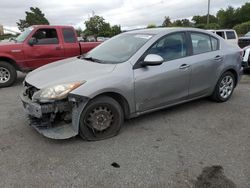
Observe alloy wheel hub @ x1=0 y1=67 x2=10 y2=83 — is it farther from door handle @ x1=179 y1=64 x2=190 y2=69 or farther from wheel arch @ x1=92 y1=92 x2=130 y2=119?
door handle @ x1=179 y1=64 x2=190 y2=69

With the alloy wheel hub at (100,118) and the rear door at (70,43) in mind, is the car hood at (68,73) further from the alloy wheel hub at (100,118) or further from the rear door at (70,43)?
the rear door at (70,43)

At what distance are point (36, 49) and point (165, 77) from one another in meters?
4.98

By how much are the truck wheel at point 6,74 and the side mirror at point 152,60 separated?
508cm

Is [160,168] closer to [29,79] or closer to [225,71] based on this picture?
[29,79]

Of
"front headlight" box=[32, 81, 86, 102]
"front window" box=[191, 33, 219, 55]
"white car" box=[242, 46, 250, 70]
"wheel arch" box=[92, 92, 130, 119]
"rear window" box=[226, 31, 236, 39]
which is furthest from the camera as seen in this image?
"rear window" box=[226, 31, 236, 39]

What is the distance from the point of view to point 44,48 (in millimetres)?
7934

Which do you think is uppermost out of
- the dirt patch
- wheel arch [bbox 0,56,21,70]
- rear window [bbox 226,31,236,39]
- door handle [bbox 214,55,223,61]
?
rear window [bbox 226,31,236,39]

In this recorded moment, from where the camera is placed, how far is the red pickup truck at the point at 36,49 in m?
7.53

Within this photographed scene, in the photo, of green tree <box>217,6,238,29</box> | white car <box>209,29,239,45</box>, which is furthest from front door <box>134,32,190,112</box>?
green tree <box>217,6,238,29</box>

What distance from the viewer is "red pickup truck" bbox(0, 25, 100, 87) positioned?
7.53 m


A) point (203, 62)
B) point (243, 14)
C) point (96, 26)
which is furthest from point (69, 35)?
point (243, 14)

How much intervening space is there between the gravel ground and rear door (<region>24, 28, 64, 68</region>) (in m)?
3.36

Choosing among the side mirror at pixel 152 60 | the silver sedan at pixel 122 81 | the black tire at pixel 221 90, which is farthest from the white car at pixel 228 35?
the side mirror at pixel 152 60

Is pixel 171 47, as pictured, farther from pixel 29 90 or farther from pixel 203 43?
pixel 29 90
